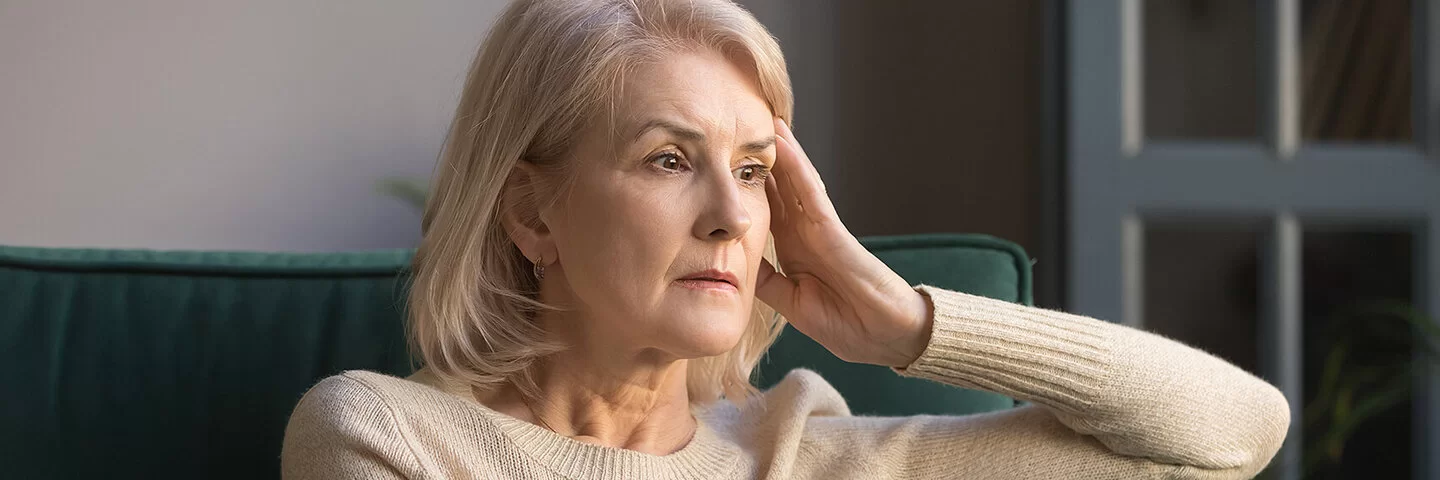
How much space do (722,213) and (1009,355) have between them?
12.4 inches

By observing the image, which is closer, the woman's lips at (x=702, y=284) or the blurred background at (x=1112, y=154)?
the woman's lips at (x=702, y=284)

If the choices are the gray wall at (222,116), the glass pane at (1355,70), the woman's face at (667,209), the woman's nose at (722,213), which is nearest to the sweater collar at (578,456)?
the woman's face at (667,209)

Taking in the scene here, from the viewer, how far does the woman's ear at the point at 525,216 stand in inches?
44.9

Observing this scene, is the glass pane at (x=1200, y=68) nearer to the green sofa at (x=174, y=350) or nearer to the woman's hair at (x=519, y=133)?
the green sofa at (x=174, y=350)

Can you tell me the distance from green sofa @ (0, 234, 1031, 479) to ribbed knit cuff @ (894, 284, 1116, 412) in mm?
210

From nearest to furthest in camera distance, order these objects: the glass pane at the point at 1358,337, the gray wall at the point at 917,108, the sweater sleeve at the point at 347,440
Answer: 1. the sweater sleeve at the point at 347,440
2. the glass pane at the point at 1358,337
3. the gray wall at the point at 917,108

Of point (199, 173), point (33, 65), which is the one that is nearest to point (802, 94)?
point (199, 173)

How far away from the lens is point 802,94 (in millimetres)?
2955

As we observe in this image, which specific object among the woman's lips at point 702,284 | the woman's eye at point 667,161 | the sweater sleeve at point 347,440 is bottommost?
the sweater sleeve at point 347,440

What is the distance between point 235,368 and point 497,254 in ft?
1.02

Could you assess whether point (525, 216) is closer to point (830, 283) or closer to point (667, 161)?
point (667, 161)

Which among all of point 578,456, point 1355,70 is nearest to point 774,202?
point 578,456

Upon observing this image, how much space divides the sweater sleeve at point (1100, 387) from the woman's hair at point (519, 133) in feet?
0.88

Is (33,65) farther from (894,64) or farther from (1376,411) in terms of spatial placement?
(1376,411)
